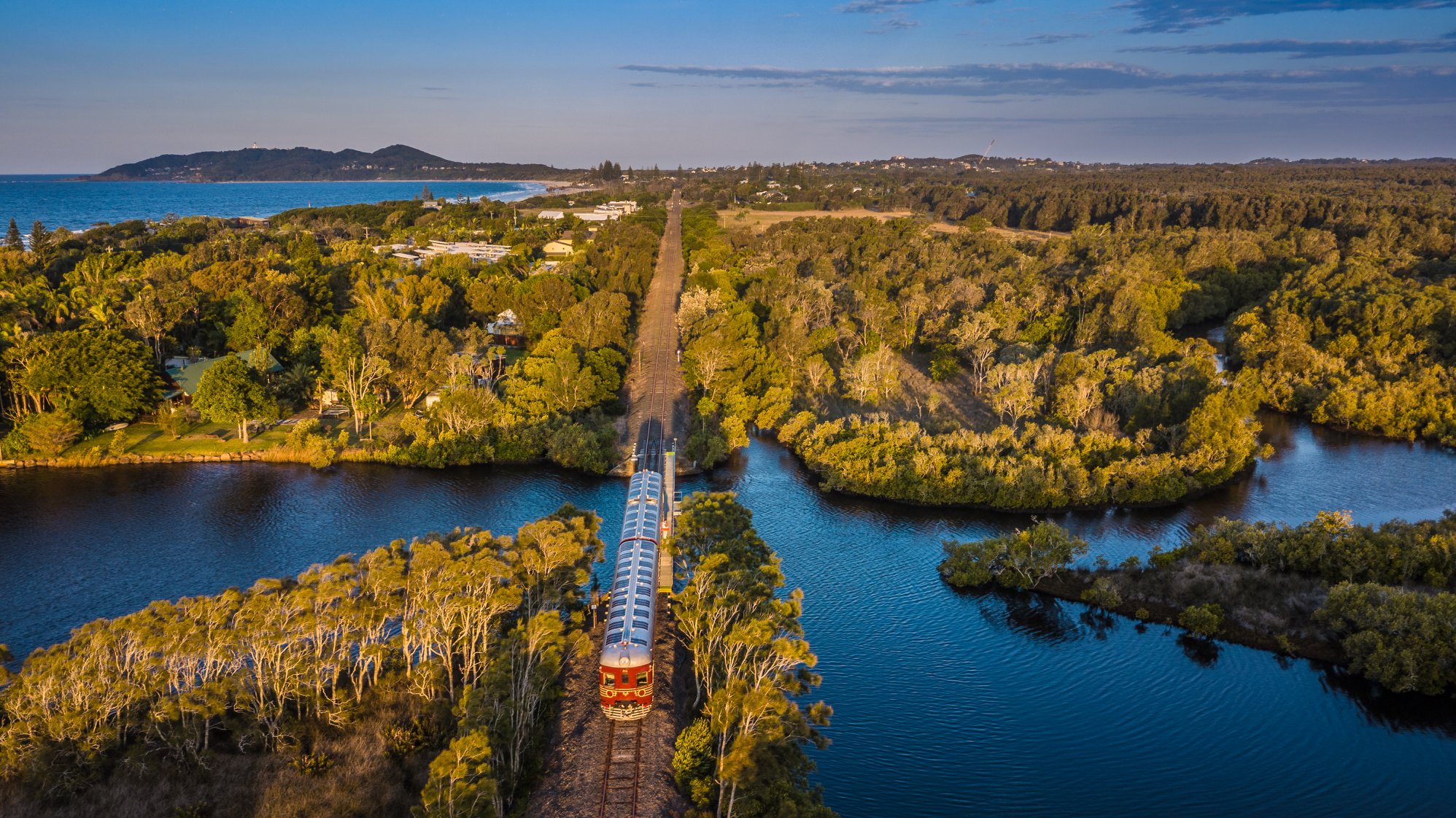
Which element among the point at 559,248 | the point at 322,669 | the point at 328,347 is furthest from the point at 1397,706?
the point at 559,248

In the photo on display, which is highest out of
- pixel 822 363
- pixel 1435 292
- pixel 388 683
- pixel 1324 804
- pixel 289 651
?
pixel 1435 292

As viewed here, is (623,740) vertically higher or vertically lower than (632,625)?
lower

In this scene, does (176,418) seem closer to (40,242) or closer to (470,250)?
(40,242)

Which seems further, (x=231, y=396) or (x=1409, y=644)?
(x=231, y=396)

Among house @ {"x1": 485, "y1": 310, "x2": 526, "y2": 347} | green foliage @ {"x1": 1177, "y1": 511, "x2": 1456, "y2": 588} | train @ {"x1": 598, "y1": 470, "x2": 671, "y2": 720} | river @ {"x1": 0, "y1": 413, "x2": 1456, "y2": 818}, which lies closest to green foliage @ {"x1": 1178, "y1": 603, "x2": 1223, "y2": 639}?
river @ {"x1": 0, "y1": 413, "x2": 1456, "y2": 818}

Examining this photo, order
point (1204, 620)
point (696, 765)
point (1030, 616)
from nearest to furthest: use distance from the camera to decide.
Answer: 1. point (696, 765)
2. point (1204, 620)
3. point (1030, 616)

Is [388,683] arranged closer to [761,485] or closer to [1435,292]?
[761,485]

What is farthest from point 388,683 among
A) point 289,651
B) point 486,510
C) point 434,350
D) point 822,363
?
point 822,363

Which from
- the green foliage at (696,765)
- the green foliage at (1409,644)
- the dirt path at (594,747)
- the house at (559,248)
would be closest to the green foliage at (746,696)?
the green foliage at (696,765)

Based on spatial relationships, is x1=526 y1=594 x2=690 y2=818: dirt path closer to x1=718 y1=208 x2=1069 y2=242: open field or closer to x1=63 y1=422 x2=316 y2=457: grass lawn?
x1=63 y1=422 x2=316 y2=457: grass lawn
